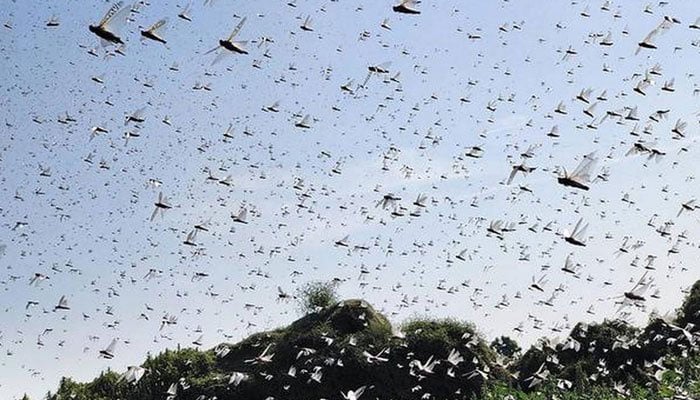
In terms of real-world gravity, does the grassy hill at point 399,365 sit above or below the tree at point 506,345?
above

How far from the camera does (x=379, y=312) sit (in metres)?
38.4

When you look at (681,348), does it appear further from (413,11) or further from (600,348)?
(413,11)

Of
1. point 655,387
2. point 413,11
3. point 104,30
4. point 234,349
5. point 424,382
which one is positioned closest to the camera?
point 104,30

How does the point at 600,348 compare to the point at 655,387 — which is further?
→ the point at 600,348

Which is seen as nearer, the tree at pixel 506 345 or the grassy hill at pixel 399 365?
the grassy hill at pixel 399 365

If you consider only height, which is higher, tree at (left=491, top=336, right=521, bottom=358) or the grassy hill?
the grassy hill

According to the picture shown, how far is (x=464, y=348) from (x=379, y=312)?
497 centimetres

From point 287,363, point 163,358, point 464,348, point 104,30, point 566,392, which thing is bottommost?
point 163,358

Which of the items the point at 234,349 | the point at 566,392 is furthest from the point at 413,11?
the point at 234,349

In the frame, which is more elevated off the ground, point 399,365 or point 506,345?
point 399,365

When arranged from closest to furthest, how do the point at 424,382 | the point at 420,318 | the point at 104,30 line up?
the point at 104,30 < the point at 424,382 < the point at 420,318

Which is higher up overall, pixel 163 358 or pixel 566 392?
pixel 566 392

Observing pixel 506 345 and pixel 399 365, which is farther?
pixel 506 345

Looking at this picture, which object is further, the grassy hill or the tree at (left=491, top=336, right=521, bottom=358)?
the tree at (left=491, top=336, right=521, bottom=358)
